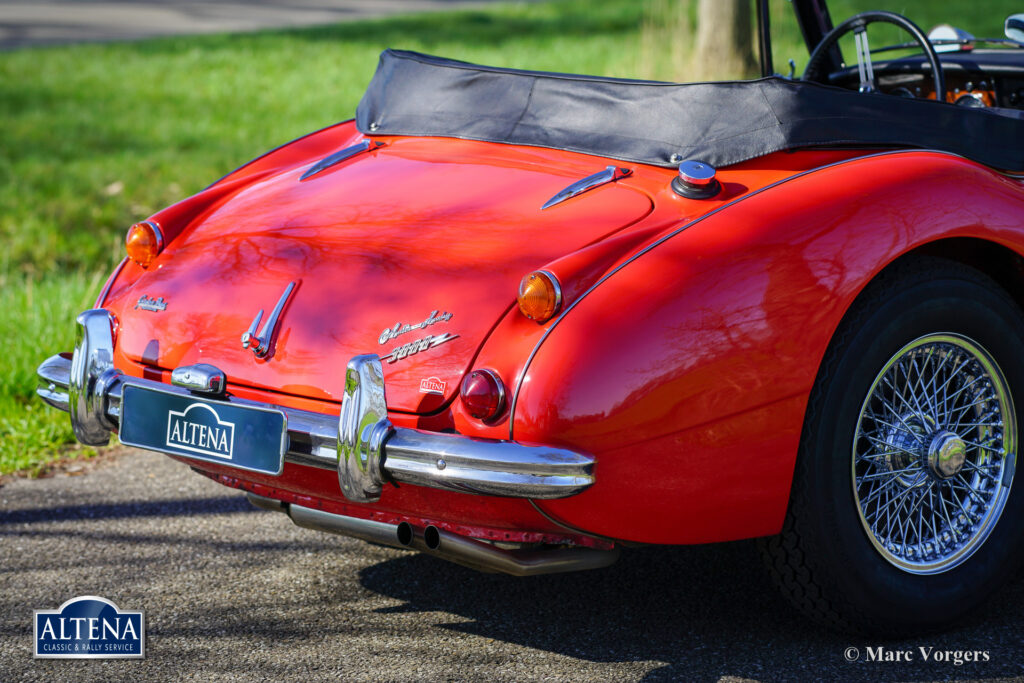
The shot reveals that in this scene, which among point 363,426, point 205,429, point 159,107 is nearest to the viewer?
point 363,426

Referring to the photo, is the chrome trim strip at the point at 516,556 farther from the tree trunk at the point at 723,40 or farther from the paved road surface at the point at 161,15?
the paved road surface at the point at 161,15

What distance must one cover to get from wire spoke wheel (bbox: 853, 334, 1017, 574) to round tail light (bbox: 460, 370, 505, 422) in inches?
34.1

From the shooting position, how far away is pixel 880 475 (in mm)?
2789

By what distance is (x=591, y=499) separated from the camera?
2.44 meters

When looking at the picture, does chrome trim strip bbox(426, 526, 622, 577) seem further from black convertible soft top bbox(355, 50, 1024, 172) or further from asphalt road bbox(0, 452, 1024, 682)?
black convertible soft top bbox(355, 50, 1024, 172)

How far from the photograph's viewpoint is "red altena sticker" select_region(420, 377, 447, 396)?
2.56 meters

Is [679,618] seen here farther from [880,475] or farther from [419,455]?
[419,455]

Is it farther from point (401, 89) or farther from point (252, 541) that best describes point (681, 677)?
point (401, 89)

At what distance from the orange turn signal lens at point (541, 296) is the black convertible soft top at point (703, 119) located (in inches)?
26.8

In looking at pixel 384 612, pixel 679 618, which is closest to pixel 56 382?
pixel 384 612

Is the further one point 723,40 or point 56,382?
point 723,40

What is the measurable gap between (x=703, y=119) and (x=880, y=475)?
1.02 m

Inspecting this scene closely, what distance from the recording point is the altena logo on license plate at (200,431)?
2.71 m

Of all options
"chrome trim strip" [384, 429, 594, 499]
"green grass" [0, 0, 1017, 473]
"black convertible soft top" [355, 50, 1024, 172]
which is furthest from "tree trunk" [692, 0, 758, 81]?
"chrome trim strip" [384, 429, 594, 499]
